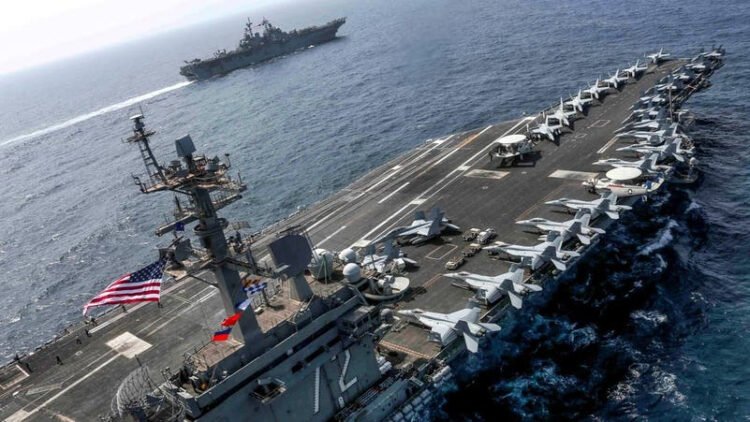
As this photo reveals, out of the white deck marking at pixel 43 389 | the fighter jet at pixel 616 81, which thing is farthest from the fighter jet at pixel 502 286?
the fighter jet at pixel 616 81

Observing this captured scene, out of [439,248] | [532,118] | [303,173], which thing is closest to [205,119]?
[303,173]

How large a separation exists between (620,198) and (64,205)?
77.7 m

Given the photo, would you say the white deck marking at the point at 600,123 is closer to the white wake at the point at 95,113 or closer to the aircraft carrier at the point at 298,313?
the aircraft carrier at the point at 298,313

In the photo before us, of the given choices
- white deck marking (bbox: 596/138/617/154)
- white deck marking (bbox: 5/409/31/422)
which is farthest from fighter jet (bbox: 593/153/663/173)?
white deck marking (bbox: 5/409/31/422)

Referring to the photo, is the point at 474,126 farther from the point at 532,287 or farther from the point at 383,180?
the point at 532,287

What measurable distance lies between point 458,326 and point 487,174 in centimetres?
2923

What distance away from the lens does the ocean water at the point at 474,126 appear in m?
33.7

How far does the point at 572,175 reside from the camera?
53.4 meters

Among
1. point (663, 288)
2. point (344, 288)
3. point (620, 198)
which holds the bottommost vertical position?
point (663, 288)

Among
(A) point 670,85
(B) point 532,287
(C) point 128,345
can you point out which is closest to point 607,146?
(A) point 670,85

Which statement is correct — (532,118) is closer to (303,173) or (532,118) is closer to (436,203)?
(436,203)

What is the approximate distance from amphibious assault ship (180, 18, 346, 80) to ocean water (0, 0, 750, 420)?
24.5ft

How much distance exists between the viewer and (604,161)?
173 feet

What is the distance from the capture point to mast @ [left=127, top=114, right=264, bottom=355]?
22938mm
